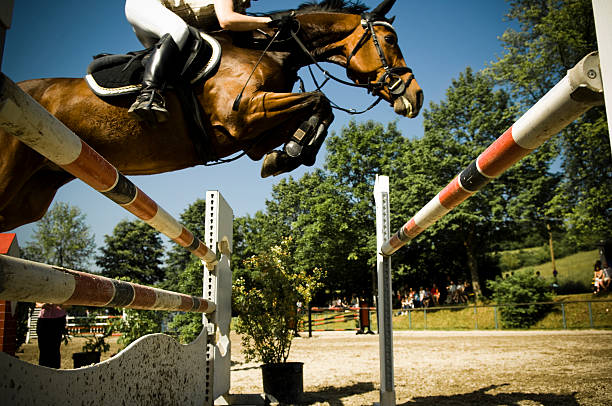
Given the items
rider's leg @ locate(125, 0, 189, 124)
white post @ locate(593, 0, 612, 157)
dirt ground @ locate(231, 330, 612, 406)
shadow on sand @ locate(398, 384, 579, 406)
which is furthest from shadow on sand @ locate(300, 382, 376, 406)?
white post @ locate(593, 0, 612, 157)

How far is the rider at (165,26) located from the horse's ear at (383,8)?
2.64 feet

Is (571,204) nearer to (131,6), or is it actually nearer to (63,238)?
(131,6)

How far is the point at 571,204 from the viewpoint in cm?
1559

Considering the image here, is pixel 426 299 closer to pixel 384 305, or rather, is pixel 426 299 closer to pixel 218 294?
pixel 384 305

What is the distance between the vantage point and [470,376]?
518 cm

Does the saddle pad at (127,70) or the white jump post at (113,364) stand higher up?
the saddle pad at (127,70)

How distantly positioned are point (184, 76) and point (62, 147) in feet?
4.95

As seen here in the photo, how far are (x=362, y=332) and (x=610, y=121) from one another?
583 inches

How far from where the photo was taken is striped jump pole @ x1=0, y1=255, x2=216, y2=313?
0.72 meters

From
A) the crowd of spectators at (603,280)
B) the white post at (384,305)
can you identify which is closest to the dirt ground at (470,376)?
the white post at (384,305)

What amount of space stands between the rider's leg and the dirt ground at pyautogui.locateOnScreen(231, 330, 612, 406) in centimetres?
335

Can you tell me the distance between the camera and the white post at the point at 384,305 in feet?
11.4

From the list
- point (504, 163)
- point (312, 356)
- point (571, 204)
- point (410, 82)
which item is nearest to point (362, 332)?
point (312, 356)

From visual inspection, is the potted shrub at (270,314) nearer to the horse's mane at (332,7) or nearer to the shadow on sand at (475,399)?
the shadow on sand at (475,399)
